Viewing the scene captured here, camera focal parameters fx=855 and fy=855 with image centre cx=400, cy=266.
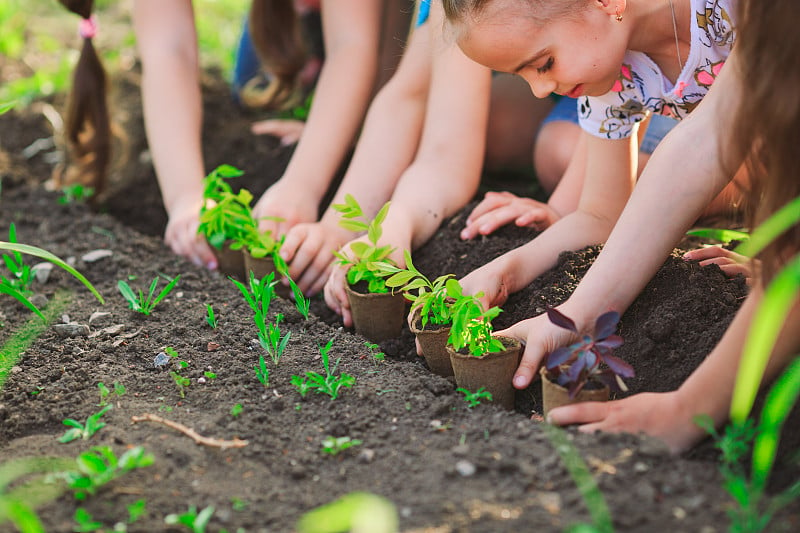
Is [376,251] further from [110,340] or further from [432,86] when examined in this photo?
[432,86]

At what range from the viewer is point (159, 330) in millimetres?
2113

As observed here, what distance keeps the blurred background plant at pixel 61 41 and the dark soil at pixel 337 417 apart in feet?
5.84

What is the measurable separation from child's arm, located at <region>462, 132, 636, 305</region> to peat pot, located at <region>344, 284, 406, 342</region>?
0.98ft

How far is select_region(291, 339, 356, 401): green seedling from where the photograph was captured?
1.76m

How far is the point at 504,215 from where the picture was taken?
240 cm

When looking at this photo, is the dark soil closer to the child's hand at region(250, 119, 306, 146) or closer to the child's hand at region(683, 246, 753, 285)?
the child's hand at region(683, 246, 753, 285)

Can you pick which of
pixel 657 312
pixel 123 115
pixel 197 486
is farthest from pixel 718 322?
pixel 123 115

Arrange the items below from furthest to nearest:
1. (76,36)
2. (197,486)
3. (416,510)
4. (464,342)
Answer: (76,36)
(464,342)
(197,486)
(416,510)

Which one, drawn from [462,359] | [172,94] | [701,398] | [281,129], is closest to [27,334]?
[462,359]

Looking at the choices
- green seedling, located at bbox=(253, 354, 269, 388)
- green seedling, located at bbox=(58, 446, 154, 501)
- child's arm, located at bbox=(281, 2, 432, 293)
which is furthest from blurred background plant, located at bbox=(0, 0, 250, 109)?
green seedling, located at bbox=(58, 446, 154, 501)

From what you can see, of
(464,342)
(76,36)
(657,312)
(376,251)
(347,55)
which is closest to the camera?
(464,342)

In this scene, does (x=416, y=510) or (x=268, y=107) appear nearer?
(x=416, y=510)

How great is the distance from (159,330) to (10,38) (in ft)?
10.2

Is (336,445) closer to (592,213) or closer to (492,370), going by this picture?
(492,370)
